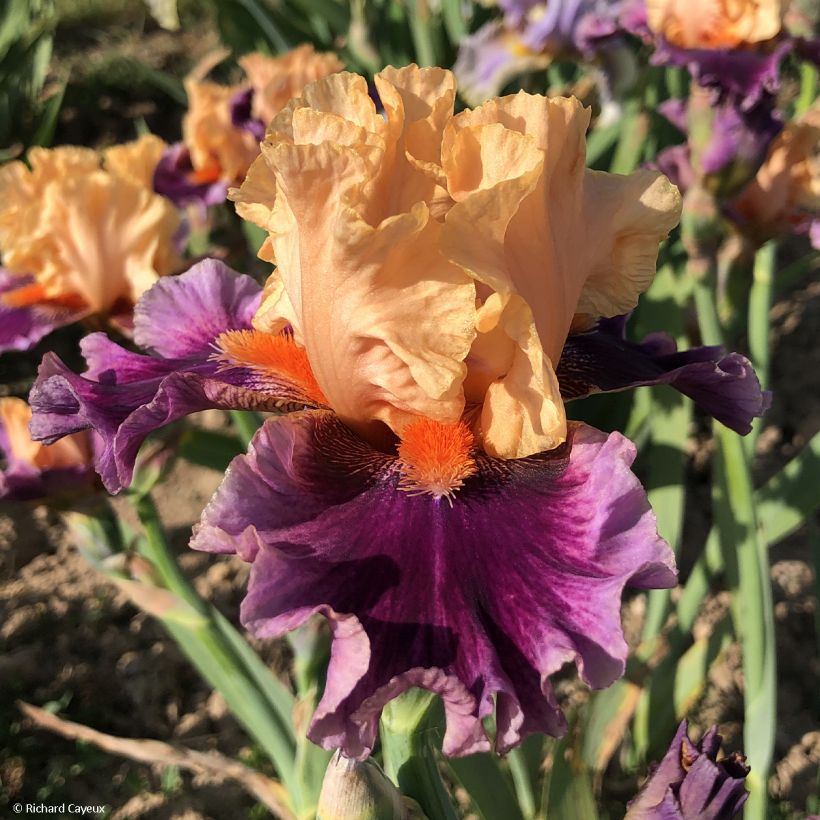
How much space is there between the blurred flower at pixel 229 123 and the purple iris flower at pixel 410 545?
1.26m

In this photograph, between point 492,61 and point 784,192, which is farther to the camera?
point 492,61

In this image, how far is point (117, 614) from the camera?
2.31 meters

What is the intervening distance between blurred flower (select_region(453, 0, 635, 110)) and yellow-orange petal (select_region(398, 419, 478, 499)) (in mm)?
1668

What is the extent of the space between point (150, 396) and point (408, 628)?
17.5 inches

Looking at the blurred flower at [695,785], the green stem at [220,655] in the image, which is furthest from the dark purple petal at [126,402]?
the blurred flower at [695,785]

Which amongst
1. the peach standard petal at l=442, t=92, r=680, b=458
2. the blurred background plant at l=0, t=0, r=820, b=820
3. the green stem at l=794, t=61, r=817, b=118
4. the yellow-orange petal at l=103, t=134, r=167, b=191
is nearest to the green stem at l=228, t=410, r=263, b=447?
the blurred background plant at l=0, t=0, r=820, b=820

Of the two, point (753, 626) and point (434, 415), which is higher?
point (434, 415)

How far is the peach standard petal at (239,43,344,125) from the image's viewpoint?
2.02m

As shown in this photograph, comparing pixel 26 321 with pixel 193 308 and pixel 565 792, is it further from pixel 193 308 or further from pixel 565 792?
pixel 565 792

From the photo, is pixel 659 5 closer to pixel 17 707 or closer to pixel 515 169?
pixel 515 169

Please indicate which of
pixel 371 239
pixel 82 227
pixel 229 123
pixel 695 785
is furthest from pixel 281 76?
pixel 695 785

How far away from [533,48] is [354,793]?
7.23 ft

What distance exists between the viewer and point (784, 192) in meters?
1.58

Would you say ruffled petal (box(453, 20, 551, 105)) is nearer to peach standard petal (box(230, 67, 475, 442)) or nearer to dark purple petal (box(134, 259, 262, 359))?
dark purple petal (box(134, 259, 262, 359))
